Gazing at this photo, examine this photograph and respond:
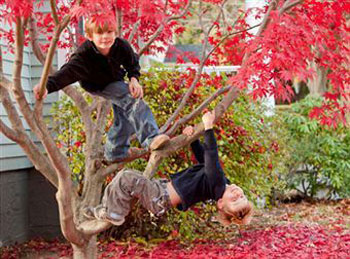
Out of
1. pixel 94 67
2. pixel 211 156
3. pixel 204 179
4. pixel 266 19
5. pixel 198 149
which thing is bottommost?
pixel 204 179

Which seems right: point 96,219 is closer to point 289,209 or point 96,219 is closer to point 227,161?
point 227,161

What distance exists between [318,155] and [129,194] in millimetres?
6807

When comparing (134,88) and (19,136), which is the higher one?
(134,88)

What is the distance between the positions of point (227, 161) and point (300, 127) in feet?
13.1

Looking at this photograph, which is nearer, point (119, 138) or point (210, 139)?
point (210, 139)

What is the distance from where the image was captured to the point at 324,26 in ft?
16.3

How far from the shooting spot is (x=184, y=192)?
427 centimetres

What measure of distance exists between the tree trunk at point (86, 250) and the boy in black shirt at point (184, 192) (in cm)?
49

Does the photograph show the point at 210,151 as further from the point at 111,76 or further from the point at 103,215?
the point at 111,76

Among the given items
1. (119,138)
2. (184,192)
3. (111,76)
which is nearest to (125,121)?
(119,138)

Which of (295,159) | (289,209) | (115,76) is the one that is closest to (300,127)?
(295,159)

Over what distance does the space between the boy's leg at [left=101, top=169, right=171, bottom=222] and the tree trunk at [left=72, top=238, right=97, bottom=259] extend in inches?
30.6

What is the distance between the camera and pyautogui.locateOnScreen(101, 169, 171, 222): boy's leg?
4098 millimetres

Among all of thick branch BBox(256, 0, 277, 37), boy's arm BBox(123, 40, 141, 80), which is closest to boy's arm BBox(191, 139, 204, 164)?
boy's arm BBox(123, 40, 141, 80)
